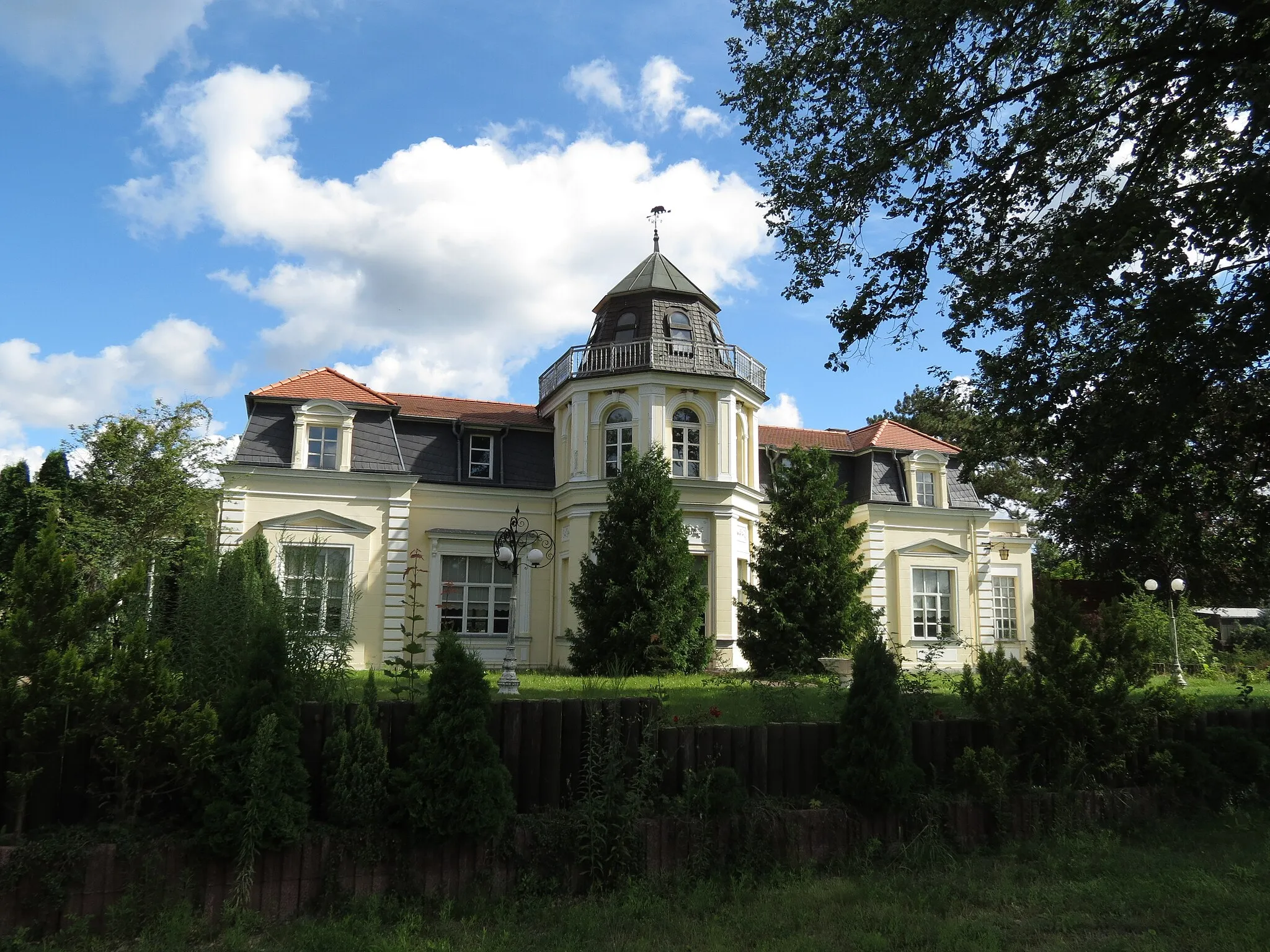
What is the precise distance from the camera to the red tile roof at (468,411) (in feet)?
81.0

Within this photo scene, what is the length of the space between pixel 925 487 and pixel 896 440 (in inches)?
67.1

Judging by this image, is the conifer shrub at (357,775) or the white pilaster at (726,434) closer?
the conifer shrub at (357,775)

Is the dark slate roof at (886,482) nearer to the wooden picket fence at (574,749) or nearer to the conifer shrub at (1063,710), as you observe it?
the conifer shrub at (1063,710)

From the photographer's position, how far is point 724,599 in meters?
21.8

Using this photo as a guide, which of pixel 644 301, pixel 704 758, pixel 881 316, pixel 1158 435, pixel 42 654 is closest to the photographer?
pixel 42 654

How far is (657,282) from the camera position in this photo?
23734 millimetres

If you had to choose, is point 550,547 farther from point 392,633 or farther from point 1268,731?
point 1268,731

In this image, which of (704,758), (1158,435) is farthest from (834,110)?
(704,758)

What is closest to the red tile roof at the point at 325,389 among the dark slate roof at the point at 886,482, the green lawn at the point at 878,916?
the dark slate roof at the point at 886,482

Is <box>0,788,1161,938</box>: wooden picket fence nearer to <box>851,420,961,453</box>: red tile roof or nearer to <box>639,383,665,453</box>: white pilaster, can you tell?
<box>639,383,665,453</box>: white pilaster

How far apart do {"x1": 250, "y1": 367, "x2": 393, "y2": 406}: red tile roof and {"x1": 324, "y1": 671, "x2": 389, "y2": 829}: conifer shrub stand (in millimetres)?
17353

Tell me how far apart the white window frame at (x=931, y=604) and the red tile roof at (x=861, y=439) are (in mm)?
3836

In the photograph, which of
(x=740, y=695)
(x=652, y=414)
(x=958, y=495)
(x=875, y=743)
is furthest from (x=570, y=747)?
(x=958, y=495)

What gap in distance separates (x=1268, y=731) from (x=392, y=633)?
1789cm
